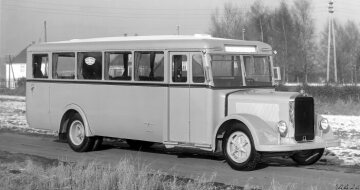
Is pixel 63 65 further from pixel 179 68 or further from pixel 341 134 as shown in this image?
pixel 341 134

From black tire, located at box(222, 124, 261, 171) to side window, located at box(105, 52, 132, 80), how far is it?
9.32 ft

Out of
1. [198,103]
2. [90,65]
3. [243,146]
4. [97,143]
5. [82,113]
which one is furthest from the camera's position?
[97,143]

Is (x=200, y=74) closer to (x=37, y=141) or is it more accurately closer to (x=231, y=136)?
(x=231, y=136)

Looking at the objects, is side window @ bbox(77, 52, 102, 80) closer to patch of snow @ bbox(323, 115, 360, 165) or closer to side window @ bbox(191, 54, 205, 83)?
side window @ bbox(191, 54, 205, 83)

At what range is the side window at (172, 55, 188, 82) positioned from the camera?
36.6 ft

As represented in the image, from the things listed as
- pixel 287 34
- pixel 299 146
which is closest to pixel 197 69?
pixel 299 146

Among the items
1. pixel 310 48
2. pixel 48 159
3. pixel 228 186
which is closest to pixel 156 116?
pixel 48 159

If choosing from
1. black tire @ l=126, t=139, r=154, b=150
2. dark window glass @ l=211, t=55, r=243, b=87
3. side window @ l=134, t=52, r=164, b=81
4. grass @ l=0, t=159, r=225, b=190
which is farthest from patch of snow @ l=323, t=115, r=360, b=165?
black tire @ l=126, t=139, r=154, b=150

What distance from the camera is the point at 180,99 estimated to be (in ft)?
36.9

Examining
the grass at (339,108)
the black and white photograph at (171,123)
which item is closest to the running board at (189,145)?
the black and white photograph at (171,123)

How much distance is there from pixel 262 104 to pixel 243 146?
2.66 feet

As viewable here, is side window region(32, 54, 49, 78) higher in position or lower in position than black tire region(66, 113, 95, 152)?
higher

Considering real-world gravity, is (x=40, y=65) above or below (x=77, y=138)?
above

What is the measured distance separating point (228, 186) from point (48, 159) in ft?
14.4
